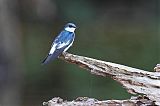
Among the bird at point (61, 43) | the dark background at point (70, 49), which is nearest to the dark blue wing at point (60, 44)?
the bird at point (61, 43)

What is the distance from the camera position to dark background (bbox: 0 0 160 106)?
3.62 metres

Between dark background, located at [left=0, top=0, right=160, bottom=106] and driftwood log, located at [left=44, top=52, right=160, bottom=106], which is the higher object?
dark background, located at [left=0, top=0, right=160, bottom=106]

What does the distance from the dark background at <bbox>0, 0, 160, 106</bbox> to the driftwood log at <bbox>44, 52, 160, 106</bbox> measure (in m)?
1.90

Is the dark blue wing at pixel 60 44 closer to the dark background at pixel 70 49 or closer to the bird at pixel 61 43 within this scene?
the bird at pixel 61 43

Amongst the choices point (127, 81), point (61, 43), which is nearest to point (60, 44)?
point (61, 43)

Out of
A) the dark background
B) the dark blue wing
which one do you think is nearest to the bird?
the dark blue wing

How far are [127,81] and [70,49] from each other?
7.38ft

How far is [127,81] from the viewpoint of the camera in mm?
1405

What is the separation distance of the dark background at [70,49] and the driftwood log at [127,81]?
1902mm

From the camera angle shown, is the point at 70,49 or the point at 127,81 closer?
the point at 127,81

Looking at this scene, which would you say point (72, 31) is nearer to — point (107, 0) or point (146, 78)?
point (146, 78)

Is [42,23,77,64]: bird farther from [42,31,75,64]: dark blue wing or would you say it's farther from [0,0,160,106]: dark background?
[0,0,160,106]: dark background

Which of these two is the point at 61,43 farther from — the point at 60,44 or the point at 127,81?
the point at 127,81

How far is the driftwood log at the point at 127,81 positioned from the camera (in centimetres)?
139
